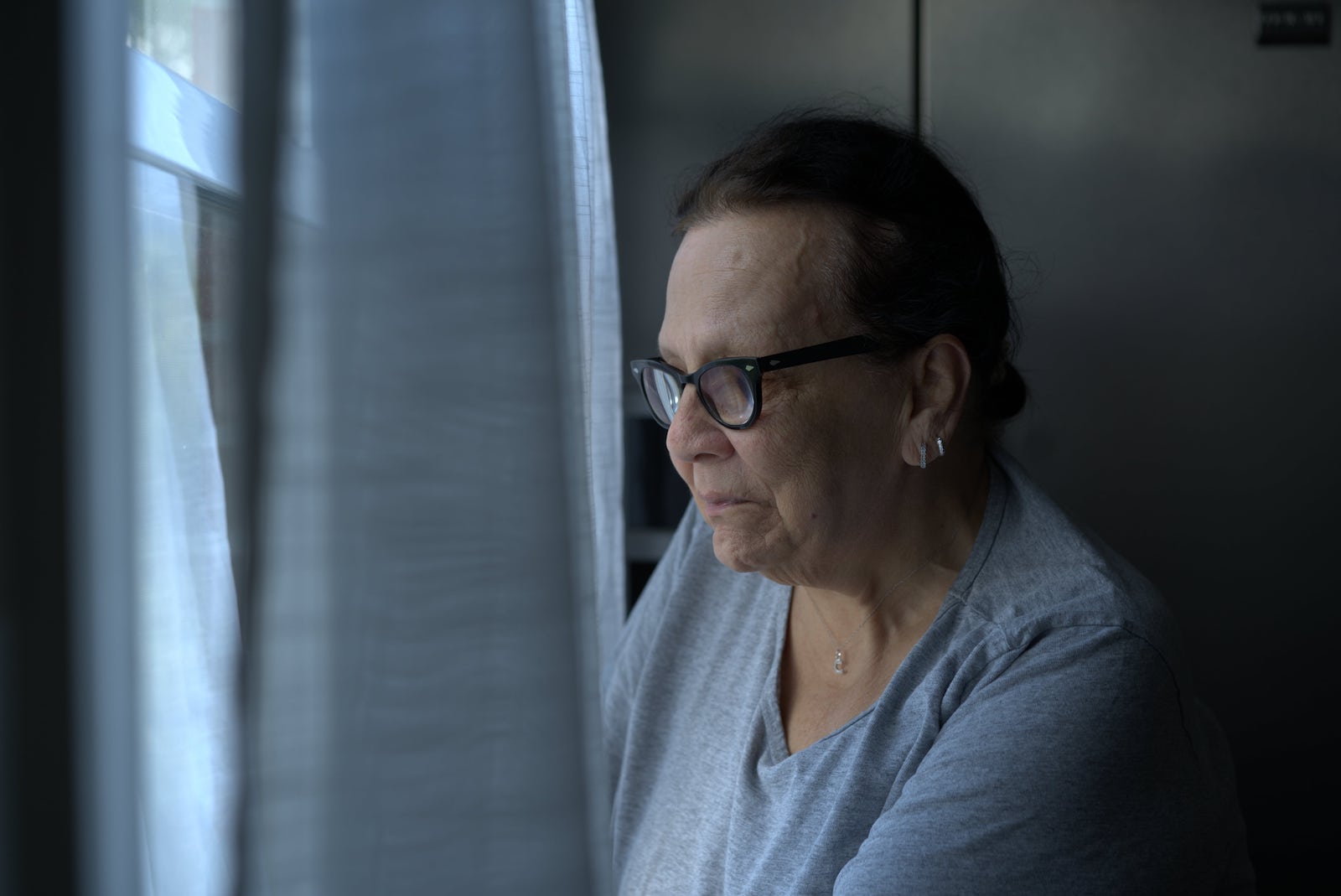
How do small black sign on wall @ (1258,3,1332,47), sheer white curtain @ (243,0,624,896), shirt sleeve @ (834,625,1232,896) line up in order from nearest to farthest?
1. sheer white curtain @ (243,0,624,896)
2. shirt sleeve @ (834,625,1232,896)
3. small black sign on wall @ (1258,3,1332,47)

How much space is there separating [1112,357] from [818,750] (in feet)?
3.13

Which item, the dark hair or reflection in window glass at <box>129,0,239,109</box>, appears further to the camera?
the dark hair

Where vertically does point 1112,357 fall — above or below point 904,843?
above

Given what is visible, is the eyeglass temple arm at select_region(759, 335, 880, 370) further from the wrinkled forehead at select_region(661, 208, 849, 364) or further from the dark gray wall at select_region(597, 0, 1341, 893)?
the dark gray wall at select_region(597, 0, 1341, 893)

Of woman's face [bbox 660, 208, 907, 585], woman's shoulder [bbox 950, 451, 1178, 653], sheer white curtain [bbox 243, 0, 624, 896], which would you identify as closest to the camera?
sheer white curtain [bbox 243, 0, 624, 896]

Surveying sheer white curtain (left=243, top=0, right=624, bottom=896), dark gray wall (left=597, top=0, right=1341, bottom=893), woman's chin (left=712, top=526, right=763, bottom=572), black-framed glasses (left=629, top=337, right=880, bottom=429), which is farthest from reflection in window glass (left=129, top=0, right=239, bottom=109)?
dark gray wall (left=597, top=0, right=1341, bottom=893)

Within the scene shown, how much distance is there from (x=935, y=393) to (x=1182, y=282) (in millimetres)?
779

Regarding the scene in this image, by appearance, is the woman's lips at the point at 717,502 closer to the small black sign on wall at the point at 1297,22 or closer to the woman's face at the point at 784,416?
the woman's face at the point at 784,416

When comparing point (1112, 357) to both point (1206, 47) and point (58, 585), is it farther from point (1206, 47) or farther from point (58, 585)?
point (58, 585)

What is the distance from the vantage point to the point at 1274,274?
1.58 m

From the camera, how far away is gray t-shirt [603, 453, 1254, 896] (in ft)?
2.66

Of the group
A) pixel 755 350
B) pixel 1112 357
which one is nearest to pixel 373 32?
pixel 755 350

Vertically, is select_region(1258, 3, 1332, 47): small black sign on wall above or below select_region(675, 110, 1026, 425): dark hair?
above

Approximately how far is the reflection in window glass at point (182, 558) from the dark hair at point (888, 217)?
675mm
